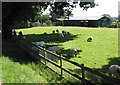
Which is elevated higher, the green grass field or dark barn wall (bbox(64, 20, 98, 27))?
dark barn wall (bbox(64, 20, 98, 27))

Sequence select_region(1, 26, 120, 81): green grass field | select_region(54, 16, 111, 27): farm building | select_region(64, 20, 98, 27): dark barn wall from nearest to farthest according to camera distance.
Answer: select_region(1, 26, 120, 81): green grass field, select_region(54, 16, 111, 27): farm building, select_region(64, 20, 98, 27): dark barn wall

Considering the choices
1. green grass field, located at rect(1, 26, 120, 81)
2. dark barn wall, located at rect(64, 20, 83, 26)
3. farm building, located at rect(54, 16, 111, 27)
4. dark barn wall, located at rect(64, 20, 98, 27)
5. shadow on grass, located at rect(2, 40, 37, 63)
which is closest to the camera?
shadow on grass, located at rect(2, 40, 37, 63)

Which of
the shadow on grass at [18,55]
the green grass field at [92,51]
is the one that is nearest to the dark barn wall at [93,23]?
the green grass field at [92,51]

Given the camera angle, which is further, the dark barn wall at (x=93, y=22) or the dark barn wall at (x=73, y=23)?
the dark barn wall at (x=73, y=23)

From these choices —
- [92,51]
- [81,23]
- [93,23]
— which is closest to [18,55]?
[92,51]

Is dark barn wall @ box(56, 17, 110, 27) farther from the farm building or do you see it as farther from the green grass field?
the green grass field

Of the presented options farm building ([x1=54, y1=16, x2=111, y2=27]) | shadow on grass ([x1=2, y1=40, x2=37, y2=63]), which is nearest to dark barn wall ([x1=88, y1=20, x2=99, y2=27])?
farm building ([x1=54, y1=16, x2=111, y2=27])

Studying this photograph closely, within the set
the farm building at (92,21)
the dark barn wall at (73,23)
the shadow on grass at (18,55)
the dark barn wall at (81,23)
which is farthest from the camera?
the dark barn wall at (73,23)

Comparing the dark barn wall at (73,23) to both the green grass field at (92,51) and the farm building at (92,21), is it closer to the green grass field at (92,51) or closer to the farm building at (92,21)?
the farm building at (92,21)

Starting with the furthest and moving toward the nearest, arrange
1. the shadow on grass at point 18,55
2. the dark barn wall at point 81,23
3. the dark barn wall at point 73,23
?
the dark barn wall at point 73,23
the dark barn wall at point 81,23
the shadow on grass at point 18,55

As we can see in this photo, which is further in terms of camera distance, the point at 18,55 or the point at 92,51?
the point at 92,51

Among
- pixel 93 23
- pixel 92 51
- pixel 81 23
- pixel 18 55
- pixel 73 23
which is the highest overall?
pixel 73 23

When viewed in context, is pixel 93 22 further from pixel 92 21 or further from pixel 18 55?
pixel 18 55

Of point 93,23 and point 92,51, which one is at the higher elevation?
point 93,23
